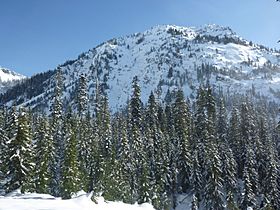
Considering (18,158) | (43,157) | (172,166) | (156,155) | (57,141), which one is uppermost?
(57,141)

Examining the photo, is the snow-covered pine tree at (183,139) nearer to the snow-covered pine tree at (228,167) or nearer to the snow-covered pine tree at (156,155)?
the snow-covered pine tree at (156,155)

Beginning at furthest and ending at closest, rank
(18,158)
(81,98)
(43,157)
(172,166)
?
(81,98) → (172,166) → (43,157) → (18,158)

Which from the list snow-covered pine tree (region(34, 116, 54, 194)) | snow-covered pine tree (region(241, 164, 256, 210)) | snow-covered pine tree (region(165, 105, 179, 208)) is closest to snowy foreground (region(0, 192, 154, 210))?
snow-covered pine tree (region(34, 116, 54, 194))

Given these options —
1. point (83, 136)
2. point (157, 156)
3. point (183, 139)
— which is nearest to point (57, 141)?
point (83, 136)

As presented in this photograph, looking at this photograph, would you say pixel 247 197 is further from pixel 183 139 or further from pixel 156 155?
pixel 156 155

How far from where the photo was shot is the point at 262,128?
3888 inches

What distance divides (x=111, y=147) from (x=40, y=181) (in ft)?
59.0

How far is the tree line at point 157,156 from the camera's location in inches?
2665

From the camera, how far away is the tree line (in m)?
67.7

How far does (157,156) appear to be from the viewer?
8569 cm

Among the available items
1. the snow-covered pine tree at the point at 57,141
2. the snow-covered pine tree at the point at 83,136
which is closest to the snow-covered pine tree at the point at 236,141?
the snow-covered pine tree at the point at 83,136

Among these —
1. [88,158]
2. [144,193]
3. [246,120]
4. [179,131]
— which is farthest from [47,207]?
[246,120]

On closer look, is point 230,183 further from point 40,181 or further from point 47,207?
point 47,207

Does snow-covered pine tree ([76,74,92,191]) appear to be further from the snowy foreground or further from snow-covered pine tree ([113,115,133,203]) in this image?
the snowy foreground
